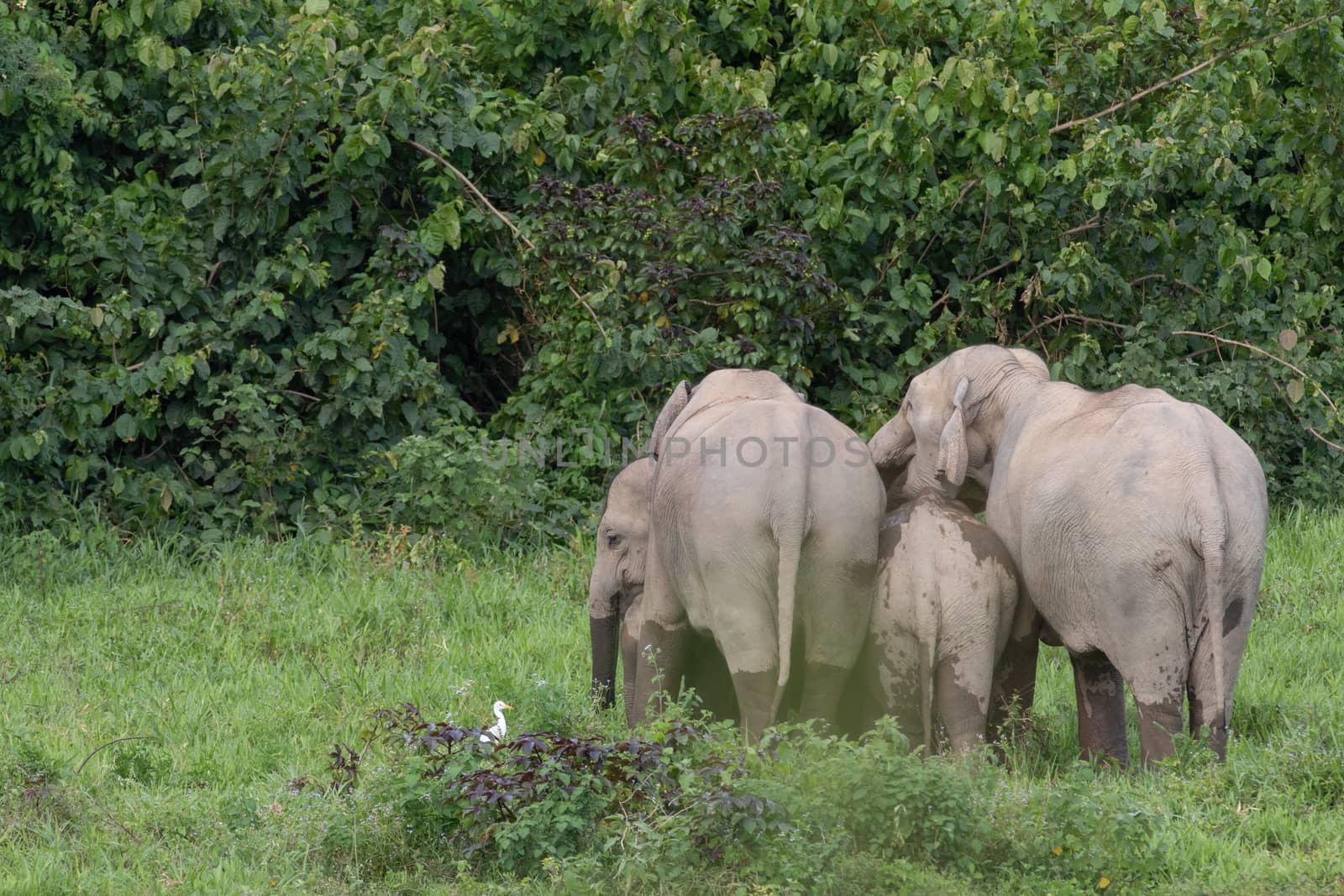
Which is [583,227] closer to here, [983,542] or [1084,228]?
[1084,228]

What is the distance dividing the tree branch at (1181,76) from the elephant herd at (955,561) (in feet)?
14.1

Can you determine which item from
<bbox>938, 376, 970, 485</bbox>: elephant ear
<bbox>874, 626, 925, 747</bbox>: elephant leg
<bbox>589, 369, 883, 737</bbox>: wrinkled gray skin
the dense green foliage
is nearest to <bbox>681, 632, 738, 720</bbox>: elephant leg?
<bbox>589, 369, 883, 737</bbox>: wrinkled gray skin

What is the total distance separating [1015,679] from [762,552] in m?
1.27

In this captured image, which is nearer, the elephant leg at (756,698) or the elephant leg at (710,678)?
the elephant leg at (756,698)

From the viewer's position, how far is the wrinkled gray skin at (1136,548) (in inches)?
220

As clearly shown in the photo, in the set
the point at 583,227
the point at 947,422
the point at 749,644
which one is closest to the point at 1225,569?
the point at 947,422

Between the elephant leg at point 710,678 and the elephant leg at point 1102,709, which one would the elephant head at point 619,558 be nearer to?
the elephant leg at point 710,678

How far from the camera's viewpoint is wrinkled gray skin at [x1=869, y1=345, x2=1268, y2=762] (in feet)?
18.3

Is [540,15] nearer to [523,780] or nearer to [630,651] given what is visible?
[630,651]

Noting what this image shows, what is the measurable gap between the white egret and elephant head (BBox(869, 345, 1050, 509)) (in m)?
1.70

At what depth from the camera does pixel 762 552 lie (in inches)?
227

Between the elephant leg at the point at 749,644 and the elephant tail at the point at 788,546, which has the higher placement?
the elephant tail at the point at 788,546

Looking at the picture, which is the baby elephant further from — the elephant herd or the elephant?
the elephant

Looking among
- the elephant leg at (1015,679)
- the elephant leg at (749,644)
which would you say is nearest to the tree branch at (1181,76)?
the elephant leg at (1015,679)
